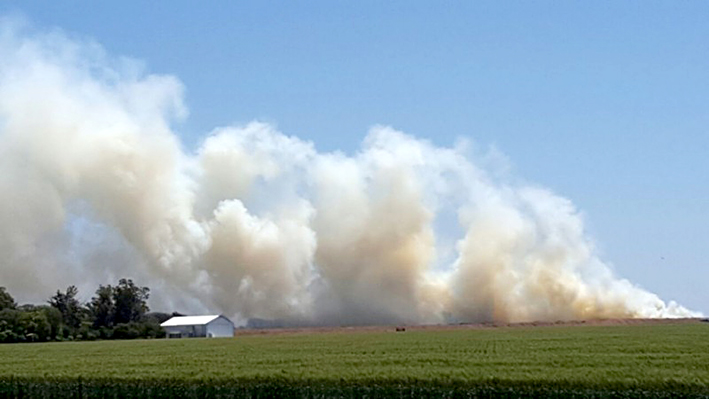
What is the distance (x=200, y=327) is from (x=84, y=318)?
33193 millimetres

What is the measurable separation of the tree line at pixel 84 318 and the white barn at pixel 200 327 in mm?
2097

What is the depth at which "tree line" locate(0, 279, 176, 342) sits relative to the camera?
13775 cm

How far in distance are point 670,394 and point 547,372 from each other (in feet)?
31.4

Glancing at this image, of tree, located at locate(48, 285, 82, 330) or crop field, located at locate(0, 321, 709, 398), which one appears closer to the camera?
crop field, located at locate(0, 321, 709, 398)

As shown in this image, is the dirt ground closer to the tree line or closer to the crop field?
the tree line

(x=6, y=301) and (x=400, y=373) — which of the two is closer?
(x=400, y=373)

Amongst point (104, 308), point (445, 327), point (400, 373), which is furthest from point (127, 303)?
point (400, 373)

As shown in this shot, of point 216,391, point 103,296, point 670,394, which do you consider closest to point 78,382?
point 216,391

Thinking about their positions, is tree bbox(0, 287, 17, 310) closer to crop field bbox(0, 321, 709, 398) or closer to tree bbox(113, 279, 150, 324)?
tree bbox(113, 279, 150, 324)

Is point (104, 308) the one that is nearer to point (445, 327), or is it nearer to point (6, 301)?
point (6, 301)

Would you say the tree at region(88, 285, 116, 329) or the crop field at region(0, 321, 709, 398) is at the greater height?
the tree at region(88, 285, 116, 329)

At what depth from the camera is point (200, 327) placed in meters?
144

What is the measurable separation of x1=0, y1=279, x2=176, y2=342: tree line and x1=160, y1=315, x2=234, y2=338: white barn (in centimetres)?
210

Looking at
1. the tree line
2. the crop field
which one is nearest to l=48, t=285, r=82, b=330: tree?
the tree line
